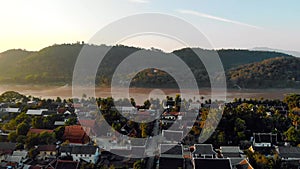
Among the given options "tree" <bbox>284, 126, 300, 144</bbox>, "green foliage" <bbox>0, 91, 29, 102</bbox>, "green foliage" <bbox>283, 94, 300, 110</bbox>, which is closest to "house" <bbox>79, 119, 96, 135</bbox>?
"tree" <bbox>284, 126, 300, 144</bbox>

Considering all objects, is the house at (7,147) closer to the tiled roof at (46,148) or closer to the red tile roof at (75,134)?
the tiled roof at (46,148)

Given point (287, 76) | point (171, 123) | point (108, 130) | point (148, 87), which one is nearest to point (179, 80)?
point (148, 87)

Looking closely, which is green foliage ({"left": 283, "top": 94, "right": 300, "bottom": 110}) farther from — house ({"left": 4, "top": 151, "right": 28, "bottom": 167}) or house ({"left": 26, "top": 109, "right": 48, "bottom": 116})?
house ({"left": 4, "top": 151, "right": 28, "bottom": 167})

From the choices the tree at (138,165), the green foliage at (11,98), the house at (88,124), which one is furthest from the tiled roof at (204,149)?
the green foliage at (11,98)

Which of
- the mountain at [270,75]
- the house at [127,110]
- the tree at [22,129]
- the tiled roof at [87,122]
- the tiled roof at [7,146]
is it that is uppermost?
the mountain at [270,75]

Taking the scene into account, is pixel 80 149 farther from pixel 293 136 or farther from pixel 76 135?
pixel 293 136

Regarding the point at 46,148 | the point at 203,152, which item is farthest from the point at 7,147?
the point at 203,152

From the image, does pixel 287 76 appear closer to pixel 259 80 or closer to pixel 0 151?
pixel 259 80
